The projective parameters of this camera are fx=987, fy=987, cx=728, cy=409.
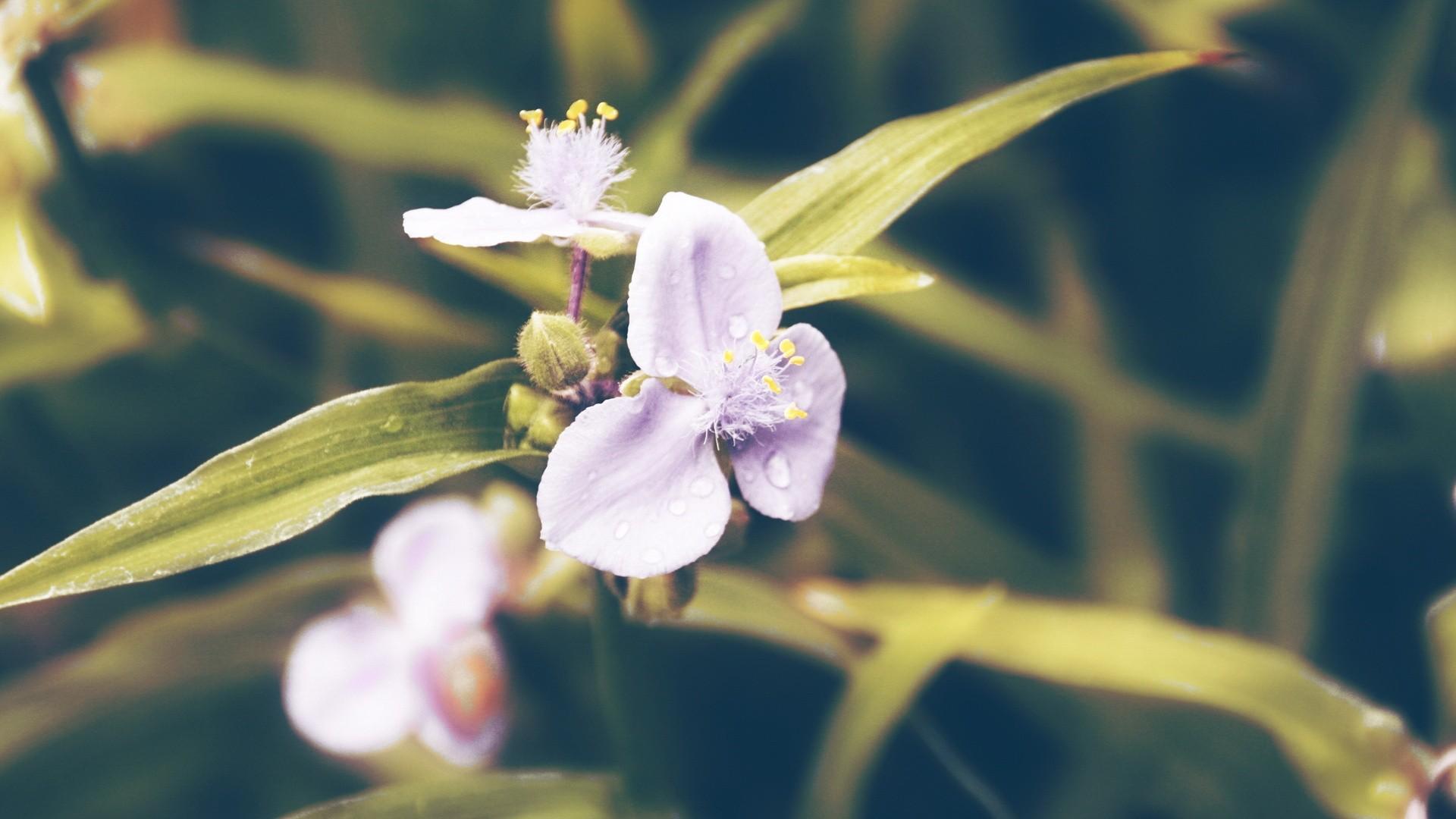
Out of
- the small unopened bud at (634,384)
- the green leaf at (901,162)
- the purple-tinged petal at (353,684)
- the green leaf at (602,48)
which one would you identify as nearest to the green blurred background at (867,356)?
the green leaf at (602,48)

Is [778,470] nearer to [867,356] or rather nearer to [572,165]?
[572,165]

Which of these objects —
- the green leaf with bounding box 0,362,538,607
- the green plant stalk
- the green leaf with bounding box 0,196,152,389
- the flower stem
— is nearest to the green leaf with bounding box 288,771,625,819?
the green plant stalk

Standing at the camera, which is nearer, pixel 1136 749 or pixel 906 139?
pixel 906 139

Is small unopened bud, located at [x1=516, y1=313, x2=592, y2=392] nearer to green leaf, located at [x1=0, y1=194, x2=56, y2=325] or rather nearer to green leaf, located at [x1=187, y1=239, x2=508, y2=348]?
green leaf, located at [x1=187, y1=239, x2=508, y2=348]

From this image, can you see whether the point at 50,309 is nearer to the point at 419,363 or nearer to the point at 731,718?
the point at 419,363

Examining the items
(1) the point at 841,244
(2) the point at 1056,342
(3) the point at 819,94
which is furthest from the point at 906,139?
(3) the point at 819,94

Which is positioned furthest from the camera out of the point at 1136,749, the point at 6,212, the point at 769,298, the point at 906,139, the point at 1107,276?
the point at 1107,276

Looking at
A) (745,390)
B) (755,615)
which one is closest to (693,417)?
(745,390)
